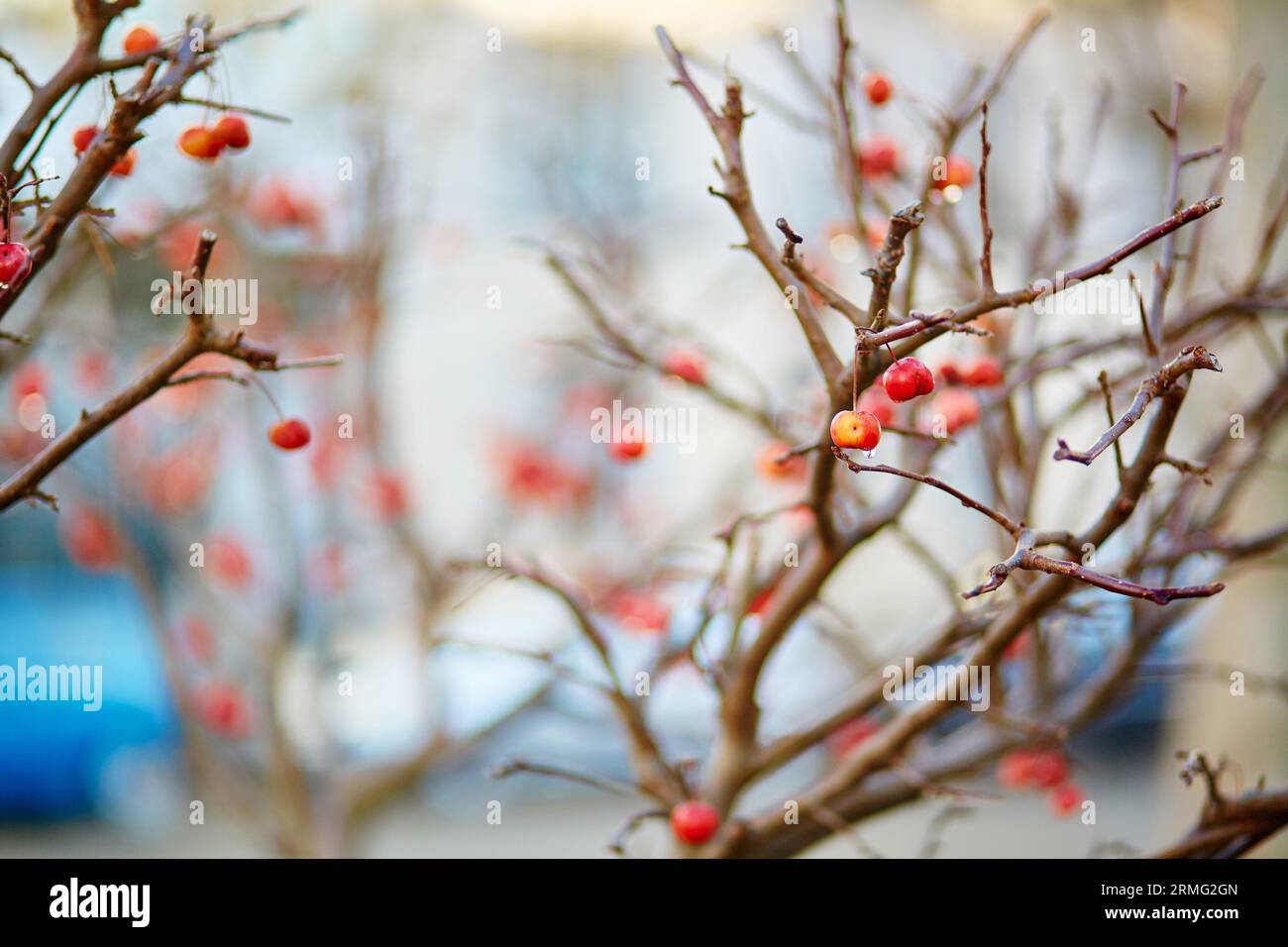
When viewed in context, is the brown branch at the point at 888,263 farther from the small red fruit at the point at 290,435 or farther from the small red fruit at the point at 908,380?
the small red fruit at the point at 290,435

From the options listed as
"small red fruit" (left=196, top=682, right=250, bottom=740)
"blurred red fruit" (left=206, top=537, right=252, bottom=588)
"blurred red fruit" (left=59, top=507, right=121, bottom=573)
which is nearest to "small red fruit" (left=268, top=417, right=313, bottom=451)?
"blurred red fruit" (left=59, top=507, right=121, bottom=573)

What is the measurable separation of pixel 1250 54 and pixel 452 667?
535 centimetres

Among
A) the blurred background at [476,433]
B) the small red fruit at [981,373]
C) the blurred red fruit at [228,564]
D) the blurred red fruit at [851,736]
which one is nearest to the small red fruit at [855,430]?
the blurred background at [476,433]

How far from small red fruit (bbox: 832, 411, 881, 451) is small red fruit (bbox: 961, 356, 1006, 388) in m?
0.75

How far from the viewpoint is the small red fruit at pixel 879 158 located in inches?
94.0

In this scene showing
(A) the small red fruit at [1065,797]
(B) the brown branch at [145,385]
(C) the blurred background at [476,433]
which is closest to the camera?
(B) the brown branch at [145,385]

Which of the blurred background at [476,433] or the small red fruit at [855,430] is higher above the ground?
the blurred background at [476,433]

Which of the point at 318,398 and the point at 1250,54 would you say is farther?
the point at 318,398

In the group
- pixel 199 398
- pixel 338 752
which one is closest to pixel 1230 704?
pixel 338 752

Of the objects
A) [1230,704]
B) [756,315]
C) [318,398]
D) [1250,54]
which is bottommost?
[1230,704]

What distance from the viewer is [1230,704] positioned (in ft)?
11.8

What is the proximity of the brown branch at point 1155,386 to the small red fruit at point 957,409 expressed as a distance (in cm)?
72

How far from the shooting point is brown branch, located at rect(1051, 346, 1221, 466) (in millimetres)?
1217

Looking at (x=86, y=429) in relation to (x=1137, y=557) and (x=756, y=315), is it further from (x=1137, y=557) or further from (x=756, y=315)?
(x=756, y=315)
